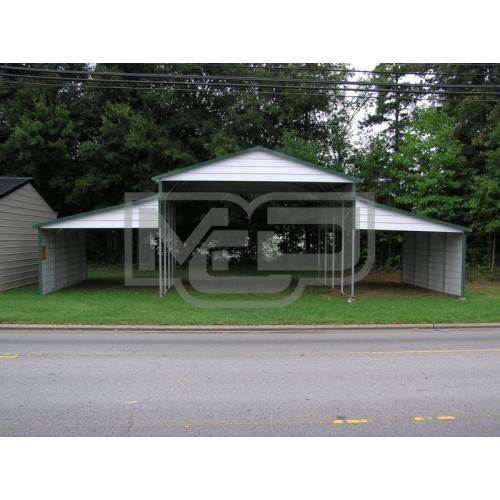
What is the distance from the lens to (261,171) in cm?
1565

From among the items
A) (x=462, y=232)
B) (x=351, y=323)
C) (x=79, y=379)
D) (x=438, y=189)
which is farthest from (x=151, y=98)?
(x=79, y=379)

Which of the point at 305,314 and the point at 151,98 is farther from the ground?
the point at 151,98

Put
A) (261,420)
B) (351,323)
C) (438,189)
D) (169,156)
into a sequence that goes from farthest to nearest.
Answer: (169,156)
(438,189)
(351,323)
(261,420)

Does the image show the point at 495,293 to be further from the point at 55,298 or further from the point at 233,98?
the point at 233,98

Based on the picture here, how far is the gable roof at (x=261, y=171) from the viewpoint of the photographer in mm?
15578

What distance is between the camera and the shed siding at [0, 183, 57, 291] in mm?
17778

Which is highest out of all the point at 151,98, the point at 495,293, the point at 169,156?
the point at 151,98

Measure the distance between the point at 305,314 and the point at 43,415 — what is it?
825cm

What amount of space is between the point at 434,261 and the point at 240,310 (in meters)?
9.55

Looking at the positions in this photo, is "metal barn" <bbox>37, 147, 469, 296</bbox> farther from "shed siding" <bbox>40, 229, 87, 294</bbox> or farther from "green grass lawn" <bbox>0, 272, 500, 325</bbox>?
"green grass lawn" <bbox>0, 272, 500, 325</bbox>

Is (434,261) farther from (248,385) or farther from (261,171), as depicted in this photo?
(248,385)

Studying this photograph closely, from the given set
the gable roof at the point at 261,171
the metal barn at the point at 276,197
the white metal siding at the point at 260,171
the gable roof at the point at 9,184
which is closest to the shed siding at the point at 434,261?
the metal barn at the point at 276,197

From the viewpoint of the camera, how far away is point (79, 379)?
22.4 ft

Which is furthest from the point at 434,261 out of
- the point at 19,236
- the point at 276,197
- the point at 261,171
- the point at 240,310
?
the point at 19,236
